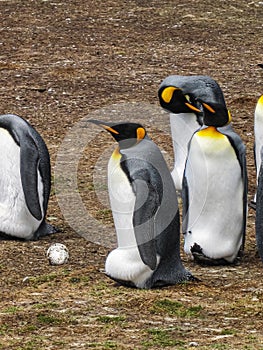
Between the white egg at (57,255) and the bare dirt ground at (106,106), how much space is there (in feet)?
0.23

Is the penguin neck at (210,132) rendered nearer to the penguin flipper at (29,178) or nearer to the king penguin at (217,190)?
the king penguin at (217,190)

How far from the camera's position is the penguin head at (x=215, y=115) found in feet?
22.9

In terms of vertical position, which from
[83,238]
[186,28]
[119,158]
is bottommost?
[186,28]

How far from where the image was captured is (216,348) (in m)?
5.00

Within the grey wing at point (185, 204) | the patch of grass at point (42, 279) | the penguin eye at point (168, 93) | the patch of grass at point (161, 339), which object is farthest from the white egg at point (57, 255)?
the penguin eye at point (168, 93)

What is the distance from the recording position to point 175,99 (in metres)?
8.49

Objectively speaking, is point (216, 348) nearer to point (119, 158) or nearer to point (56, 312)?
point (56, 312)

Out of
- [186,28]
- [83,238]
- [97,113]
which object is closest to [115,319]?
[83,238]

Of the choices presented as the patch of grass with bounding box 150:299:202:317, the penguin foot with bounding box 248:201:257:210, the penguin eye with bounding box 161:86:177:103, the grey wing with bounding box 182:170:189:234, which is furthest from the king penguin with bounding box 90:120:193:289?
the penguin foot with bounding box 248:201:257:210

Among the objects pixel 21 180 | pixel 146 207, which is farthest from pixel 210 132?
pixel 21 180

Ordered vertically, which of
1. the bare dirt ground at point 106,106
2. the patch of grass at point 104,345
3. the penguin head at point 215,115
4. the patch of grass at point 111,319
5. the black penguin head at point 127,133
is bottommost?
the bare dirt ground at point 106,106

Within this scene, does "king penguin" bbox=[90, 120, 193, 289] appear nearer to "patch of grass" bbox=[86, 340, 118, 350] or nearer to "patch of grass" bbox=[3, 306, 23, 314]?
"patch of grass" bbox=[3, 306, 23, 314]

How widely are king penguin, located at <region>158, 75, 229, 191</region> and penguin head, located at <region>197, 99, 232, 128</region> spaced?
0.13 feet

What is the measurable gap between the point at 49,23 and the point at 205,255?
29.8ft
